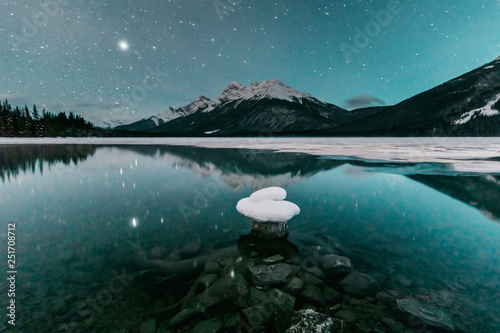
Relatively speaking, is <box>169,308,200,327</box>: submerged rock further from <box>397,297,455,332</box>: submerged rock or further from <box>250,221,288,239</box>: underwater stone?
<box>397,297,455,332</box>: submerged rock

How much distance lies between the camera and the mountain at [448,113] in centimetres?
11507

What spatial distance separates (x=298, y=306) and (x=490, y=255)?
18.4 feet

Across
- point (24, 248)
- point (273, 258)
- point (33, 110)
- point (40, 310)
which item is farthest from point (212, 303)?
point (33, 110)

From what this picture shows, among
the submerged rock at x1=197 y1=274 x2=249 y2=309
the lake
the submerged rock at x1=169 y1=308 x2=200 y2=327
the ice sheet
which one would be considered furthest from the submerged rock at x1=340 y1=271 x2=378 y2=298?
the ice sheet

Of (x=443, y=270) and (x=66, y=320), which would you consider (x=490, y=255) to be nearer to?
(x=443, y=270)

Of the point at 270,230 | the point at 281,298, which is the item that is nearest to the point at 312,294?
the point at 281,298

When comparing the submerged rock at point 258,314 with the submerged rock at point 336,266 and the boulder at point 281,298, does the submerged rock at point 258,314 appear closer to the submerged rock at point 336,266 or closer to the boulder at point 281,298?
the boulder at point 281,298

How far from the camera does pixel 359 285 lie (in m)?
4.69

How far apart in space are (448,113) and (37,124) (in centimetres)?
20016

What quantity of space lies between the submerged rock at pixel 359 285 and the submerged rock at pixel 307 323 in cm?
126

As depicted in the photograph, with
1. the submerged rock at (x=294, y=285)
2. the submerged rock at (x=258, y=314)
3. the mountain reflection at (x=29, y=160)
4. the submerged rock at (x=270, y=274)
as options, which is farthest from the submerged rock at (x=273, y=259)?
the mountain reflection at (x=29, y=160)

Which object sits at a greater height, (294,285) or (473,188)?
(473,188)

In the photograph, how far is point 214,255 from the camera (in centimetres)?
597

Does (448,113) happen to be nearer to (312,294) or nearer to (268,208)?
(268,208)
